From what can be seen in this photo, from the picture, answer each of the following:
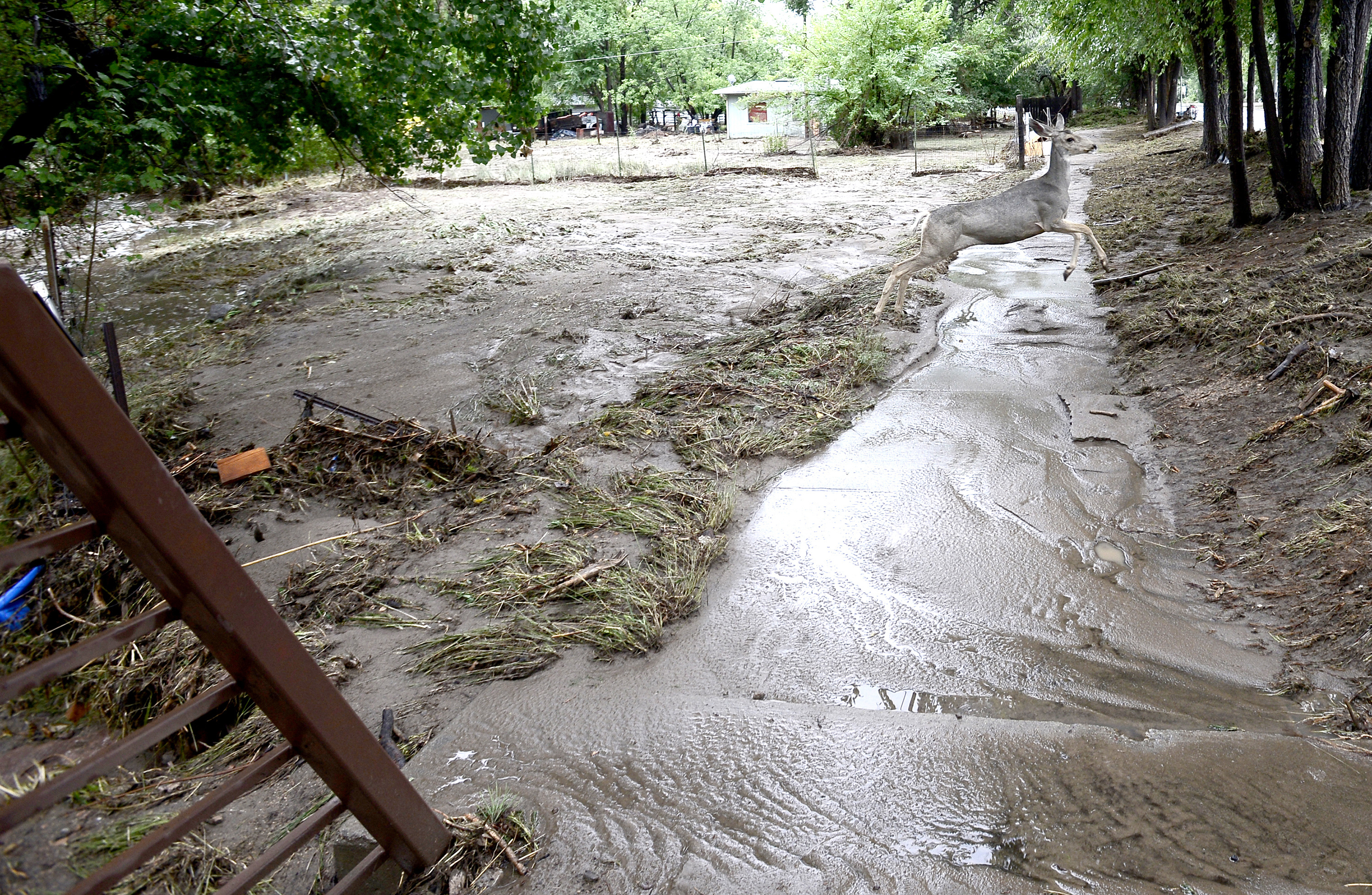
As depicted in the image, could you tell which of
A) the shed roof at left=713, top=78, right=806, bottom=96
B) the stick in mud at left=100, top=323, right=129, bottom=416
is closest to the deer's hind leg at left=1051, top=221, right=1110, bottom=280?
the stick in mud at left=100, top=323, right=129, bottom=416

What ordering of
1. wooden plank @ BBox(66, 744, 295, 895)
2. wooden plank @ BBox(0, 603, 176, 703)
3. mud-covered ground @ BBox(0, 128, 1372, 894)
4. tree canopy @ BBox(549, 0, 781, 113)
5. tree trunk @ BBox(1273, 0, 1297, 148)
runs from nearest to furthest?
wooden plank @ BBox(0, 603, 176, 703)
wooden plank @ BBox(66, 744, 295, 895)
mud-covered ground @ BBox(0, 128, 1372, 894)
tree trunk @ BBox(1273, 0, 1297, 148)
tree canopy @ BBox(549, 0, 781, 113)

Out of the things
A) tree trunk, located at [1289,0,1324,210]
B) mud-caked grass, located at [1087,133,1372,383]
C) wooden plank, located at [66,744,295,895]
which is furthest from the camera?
tree trunk, located at [1289,0,1324,210]

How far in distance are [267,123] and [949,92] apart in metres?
38.3

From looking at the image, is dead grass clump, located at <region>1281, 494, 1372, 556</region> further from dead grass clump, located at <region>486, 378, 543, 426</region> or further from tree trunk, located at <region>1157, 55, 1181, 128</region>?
tree trunk, located at <region>1157, 55, 1181, 128</region>

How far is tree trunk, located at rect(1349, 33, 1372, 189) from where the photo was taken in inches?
398

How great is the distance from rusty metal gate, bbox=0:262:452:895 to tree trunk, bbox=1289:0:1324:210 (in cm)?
1184

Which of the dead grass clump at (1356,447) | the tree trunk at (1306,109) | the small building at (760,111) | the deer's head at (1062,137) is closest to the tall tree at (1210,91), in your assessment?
the tree trunk at (1306,109)

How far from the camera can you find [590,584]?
15.3 feet

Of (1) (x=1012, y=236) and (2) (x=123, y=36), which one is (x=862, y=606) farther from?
(2) (x=123, y=36)

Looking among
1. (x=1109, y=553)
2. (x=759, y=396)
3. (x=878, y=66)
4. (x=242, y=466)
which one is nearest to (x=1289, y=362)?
(x=1109, y=553)

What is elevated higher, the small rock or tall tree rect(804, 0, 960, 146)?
tall tree rect(804, 0, 960, 146)

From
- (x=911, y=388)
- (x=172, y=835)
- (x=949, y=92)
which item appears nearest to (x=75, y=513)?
(x=172, y=835)

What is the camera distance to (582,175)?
25.5 metres

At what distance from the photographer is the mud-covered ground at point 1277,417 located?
379 cm
